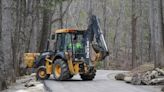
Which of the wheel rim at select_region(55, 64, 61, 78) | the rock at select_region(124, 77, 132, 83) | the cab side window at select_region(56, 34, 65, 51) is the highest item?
the cab side window at select_region(56, 34, 65, 51)

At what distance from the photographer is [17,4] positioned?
100 ft

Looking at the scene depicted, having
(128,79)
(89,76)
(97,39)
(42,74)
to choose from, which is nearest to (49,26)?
(42,74)

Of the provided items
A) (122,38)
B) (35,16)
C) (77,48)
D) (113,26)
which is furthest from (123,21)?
(77,48)

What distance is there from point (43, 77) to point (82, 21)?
56665 millimetres

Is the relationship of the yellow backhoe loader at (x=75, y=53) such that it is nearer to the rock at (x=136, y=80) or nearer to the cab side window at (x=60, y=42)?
the cab side window at (x=60, y=42)

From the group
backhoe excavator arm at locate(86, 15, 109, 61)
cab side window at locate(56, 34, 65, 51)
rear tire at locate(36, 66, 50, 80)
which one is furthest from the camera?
rear tire at locate(36, 66, 50, 80)

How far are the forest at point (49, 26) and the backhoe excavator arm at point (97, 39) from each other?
3.31 m

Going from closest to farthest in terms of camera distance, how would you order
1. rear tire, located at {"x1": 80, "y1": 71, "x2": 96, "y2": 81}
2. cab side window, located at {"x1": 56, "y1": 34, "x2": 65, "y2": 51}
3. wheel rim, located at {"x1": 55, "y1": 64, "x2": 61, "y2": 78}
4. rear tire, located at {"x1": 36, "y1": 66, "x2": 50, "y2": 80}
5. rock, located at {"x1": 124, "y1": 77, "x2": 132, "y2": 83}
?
rock, located at {"x1": 124, "y1": 77, "x2": 132, "y2": 83}
wheel rim, located at {"x1": 55, "y1": 64, "x2": 61, "y2": 78}
rear tire, located at {"x1": 80, "y1": 71, "x2": 96, "y2": 81}
cab side window, located at {"x1": 56, "y1": 34, "x2": 65, "y2": 51}
rear tire, located at {"x1": 36, "y1": 66, "x2": 50, "y2": 80}

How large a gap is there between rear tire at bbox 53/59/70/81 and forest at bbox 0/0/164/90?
2.44 metres

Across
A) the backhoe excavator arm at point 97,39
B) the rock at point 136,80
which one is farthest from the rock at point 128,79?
the backhoe excavator arm at point 97,39

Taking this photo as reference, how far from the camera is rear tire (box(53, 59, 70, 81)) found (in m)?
24.2

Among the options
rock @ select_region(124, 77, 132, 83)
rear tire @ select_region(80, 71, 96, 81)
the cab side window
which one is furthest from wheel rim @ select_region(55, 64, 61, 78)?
rock @ select_region(124, 77, 132, 83)

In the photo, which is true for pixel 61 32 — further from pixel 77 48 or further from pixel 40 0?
pixel 40 0

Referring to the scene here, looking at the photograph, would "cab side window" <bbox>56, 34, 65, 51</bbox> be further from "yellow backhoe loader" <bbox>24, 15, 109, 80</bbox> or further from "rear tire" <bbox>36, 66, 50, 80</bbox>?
"rear tire" <bbox>36, 66, 50, 80</bbox>
